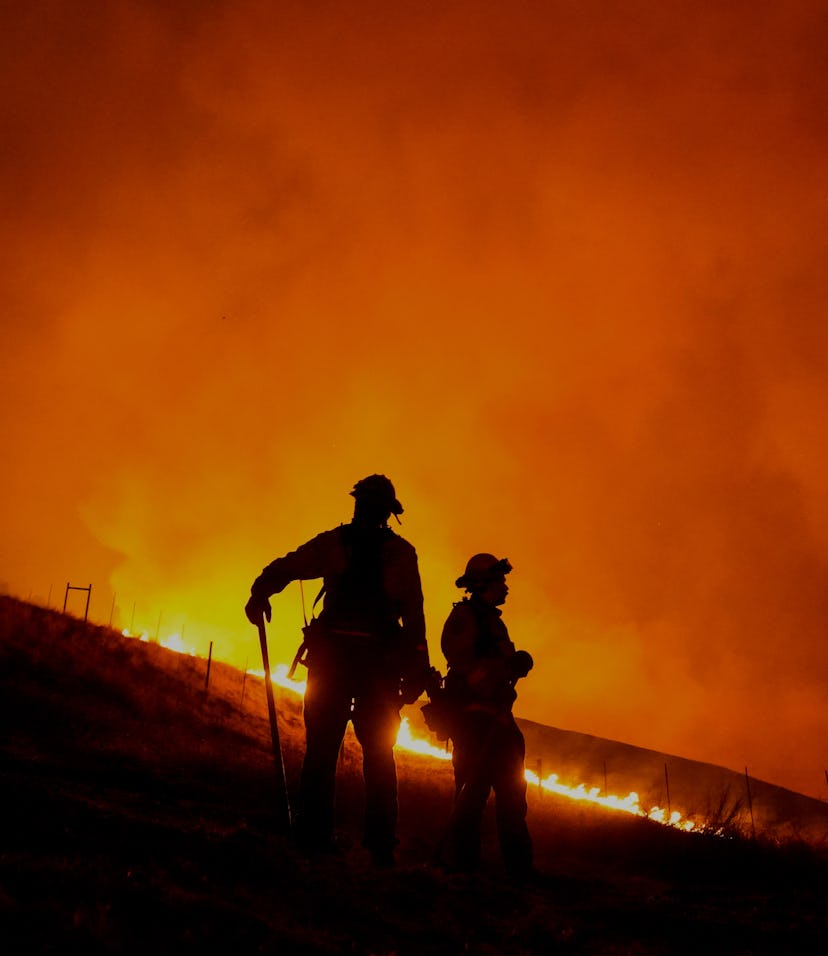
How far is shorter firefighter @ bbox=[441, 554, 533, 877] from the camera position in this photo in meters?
7.05

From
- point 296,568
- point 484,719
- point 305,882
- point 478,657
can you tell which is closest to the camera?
point 305,882

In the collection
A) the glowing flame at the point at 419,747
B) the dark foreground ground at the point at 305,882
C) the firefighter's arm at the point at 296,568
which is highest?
the firefighter's arm at the point at 296,568

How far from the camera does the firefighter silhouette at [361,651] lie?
5.68 metres

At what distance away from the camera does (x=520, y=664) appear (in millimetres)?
7648

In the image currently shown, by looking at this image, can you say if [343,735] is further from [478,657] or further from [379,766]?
[478,657]

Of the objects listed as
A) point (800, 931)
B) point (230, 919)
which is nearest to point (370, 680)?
point (230, 919)

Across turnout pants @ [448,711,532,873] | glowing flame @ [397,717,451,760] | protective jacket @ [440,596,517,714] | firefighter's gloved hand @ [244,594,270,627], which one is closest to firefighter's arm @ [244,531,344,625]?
firefighter's gloved hand @ [244,594,270,627]

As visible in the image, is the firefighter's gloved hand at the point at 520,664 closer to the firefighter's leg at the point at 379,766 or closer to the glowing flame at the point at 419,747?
the firefighter's leg at the point at 379,766

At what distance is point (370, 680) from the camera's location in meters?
5.82

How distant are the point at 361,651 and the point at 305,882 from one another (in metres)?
1.62

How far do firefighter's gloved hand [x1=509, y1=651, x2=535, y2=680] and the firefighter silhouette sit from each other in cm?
177

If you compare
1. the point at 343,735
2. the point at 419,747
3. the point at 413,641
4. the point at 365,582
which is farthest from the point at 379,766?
the point at 419,747

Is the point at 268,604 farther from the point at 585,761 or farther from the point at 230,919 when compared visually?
the point at 585,761

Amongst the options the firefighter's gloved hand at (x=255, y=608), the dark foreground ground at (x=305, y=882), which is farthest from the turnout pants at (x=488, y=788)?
the firefighter's gloved hand at (x=255, y=608)
